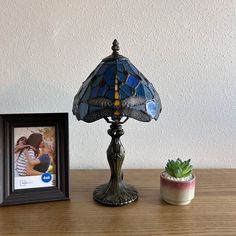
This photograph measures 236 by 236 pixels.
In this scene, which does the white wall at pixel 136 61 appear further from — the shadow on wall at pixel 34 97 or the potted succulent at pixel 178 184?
the potted succulent at pixel 178 184

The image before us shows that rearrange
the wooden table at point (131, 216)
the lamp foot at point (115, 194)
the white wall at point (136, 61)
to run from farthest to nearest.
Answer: the white wall at point (136, 61)
the lamp foot at point (115, 194)
the wooden table at point (131, 216)

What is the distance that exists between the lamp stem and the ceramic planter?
83 millimetres

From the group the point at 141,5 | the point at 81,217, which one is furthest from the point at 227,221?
the point at 141,5

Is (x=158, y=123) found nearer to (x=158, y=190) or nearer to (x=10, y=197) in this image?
(x=158, y=190)

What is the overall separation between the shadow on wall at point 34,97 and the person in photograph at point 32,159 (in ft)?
0.60

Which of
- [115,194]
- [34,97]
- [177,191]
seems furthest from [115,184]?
[34,97]

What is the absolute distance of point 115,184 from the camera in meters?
0.76

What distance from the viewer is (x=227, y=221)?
0.67m

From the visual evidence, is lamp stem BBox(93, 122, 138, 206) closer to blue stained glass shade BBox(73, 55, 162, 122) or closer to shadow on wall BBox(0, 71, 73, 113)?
blue stained glass shade BBox(73, 55, 162, 122)

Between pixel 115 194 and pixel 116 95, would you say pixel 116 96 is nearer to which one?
pixel 116 95

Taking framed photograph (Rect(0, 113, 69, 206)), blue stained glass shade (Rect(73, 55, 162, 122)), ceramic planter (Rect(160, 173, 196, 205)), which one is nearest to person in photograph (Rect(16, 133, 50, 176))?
framed photograph (Rect(0, 113, 69, 206))

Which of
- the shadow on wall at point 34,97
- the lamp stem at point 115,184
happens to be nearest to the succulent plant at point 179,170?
the lamp stem at point 115,184

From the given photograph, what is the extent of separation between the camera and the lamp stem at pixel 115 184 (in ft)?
2.43

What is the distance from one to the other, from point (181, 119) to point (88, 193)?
0.39 m
